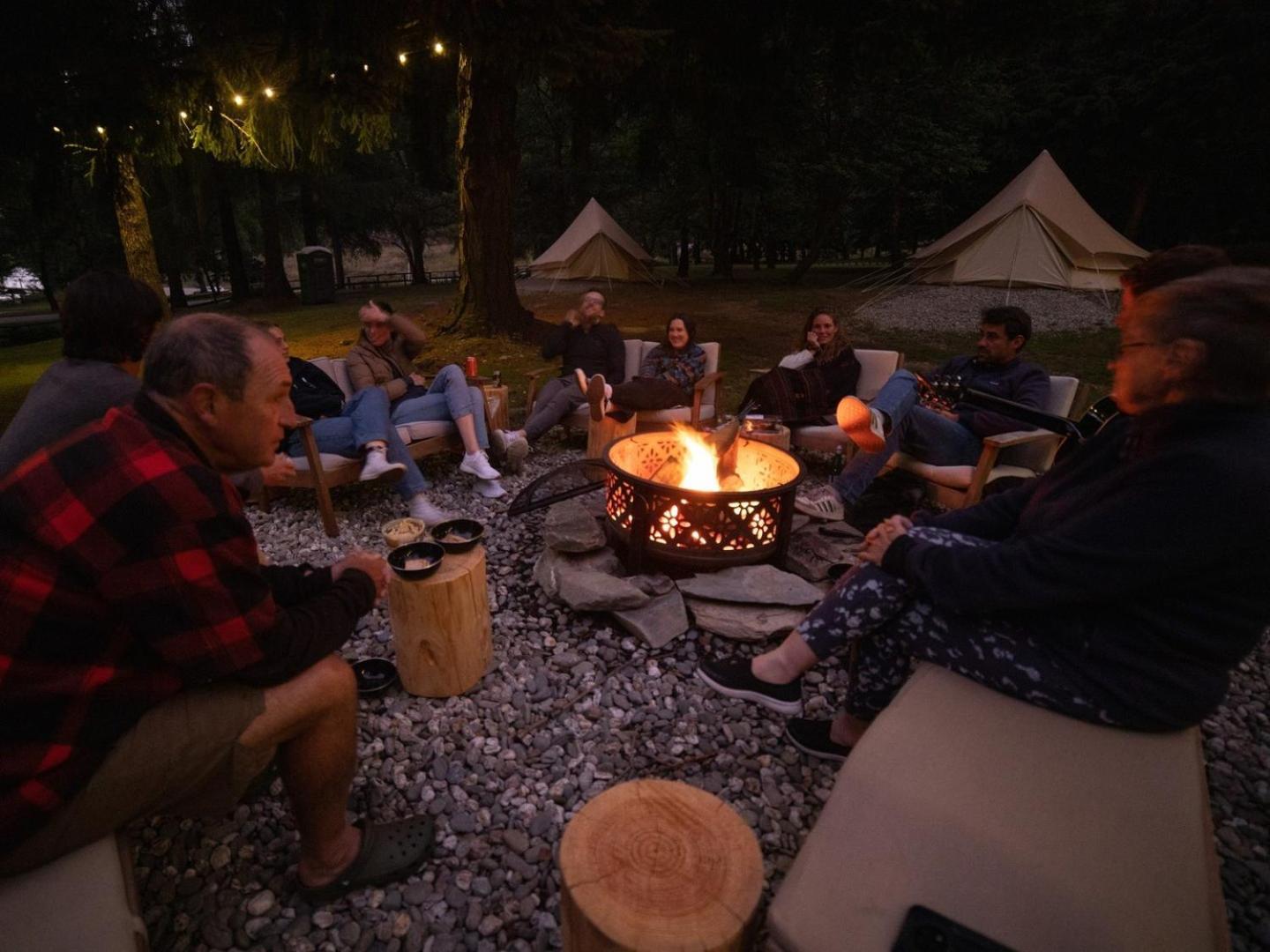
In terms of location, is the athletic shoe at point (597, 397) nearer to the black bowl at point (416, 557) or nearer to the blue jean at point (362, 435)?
the blue jean at point (362, 435)

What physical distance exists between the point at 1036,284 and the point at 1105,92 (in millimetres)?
8594

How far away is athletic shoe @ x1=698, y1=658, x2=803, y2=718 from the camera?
8.11ft

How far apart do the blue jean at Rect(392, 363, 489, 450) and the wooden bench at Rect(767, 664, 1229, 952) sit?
148 inches

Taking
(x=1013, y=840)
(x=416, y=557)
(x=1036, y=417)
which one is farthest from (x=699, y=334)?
(x=1013, y=840)

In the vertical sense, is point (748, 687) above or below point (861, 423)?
below

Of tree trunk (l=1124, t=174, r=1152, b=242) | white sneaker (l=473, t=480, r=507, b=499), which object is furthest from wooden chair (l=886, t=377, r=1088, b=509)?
tree trunk (l=1124, t=174, r=1152, b=242)

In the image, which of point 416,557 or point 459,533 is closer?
point 416,557

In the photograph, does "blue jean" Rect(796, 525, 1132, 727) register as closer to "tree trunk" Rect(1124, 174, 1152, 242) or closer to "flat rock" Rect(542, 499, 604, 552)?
"flat rock" Rect(542, 499, 604, 552)

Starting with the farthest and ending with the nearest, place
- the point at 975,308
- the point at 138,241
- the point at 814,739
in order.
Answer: the point at 975,308
the point at 138,241
the point at 814,739

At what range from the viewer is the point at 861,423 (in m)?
3.92

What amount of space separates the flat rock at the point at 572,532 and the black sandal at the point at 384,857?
163cm

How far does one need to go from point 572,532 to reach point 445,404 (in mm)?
1852

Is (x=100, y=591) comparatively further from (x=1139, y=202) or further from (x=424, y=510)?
(x=1139, y=202)

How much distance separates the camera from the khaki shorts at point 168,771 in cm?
135
